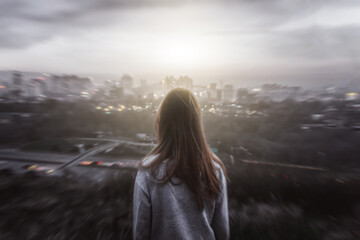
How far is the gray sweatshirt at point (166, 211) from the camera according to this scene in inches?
22.9

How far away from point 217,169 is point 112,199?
319cm

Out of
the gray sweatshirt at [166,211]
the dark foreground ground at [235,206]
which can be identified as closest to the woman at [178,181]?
the gray sweatshirt at [166,211]

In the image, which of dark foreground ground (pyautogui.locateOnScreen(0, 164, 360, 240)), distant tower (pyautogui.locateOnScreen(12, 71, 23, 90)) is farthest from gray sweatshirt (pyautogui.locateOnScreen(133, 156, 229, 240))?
distant tower (pyautogui.locateOnScreen(12, 71, 23, 90))

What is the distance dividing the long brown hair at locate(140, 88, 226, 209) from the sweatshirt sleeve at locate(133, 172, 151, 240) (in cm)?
6

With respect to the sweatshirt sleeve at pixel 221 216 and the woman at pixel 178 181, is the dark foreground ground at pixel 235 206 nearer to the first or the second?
the sweatshirt sleeve at pixel 221 216

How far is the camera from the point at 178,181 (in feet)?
1.91

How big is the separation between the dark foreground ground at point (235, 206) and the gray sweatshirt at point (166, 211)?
6.24 feet

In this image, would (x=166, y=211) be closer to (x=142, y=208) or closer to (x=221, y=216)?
(x=142, y=208)

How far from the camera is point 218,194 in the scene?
0.67 m

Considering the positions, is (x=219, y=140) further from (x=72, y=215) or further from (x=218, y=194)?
(x=218, y=194)

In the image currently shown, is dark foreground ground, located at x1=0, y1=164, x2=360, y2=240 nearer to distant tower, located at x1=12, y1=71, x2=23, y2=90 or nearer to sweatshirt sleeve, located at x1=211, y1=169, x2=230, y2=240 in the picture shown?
sweatshirt sleeve, located at x1=211, y1=169, x2=230, y2=240

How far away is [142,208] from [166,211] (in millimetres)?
96

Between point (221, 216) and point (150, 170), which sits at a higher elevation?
point (150, 170)

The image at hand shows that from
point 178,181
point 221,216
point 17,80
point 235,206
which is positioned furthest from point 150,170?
point 17,80
